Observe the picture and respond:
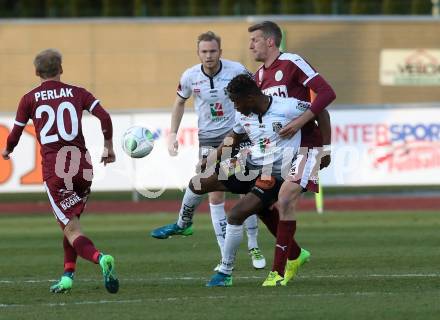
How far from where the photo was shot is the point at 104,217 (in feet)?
68.9

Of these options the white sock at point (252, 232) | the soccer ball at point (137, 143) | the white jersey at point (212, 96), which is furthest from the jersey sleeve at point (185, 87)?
the white sock at point (252, 232)

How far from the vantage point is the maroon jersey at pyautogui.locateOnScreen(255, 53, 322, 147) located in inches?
418

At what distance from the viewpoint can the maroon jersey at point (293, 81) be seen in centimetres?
1062

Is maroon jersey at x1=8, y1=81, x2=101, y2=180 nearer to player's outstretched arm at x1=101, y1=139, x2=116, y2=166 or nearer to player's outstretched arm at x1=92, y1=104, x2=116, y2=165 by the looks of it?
player's outstretched arm at x1=92, y1=104, x2=116, y2=165

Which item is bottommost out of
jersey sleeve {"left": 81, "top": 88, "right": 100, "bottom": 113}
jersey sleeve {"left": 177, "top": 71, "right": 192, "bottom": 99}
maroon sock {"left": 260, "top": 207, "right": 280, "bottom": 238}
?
maroon sock {"left": 260, "top": 207, "right": 280, "bottom": 238}

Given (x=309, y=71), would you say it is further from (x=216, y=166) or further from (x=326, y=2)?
(x=326, y=2)

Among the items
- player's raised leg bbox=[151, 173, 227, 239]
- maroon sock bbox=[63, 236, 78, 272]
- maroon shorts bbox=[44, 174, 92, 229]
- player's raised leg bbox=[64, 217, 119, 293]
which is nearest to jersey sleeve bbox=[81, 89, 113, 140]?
maroon shorts bbox=[44, 174, 92, 229]

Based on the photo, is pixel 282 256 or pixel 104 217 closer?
pixel 282 256

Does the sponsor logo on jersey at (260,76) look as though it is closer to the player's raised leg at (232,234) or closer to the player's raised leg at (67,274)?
the player's raised leg at (232,234)

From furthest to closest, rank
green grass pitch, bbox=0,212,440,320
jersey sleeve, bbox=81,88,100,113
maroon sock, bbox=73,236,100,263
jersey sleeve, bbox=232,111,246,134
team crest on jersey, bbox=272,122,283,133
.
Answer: jersey sleeve, bbox=232,111,246,134 < team crest on jersey, bbox=272,122,283,133 < jersey sleeve, bbox=81,88,100,113 < maroon sock, bbox=73,236,100,263 < green grass pitch, bbox=0,212,440,320

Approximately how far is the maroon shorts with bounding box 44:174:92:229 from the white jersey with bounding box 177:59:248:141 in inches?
106

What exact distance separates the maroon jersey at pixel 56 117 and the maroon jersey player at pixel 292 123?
5.84ft

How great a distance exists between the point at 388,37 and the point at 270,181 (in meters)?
21.3

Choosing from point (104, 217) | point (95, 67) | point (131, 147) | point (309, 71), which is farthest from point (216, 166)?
point (95, 67)
